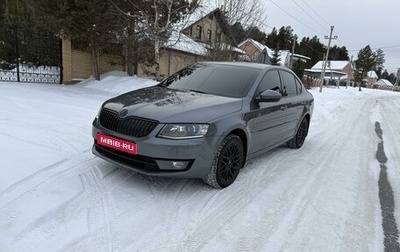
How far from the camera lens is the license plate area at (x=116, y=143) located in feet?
11.9

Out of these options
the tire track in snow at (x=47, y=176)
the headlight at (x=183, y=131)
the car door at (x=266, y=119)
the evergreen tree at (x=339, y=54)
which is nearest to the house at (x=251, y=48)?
the car door at (x=266, y=119)

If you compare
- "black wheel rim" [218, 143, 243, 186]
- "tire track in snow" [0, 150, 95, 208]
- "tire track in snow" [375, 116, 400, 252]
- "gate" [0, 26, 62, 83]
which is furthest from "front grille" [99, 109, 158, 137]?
"gate" [0, 26, 62, 83]

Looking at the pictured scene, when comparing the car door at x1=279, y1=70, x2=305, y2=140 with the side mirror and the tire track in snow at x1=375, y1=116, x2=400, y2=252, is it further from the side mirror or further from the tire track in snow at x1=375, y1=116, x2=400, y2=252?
the tire track in snow at x1=375, y1=116, x2=400, y2=252

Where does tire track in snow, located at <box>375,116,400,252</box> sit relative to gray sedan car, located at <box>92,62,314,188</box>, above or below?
below

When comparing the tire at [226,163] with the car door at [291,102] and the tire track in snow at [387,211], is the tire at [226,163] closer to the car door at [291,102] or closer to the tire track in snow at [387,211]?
the car door at [291,102]

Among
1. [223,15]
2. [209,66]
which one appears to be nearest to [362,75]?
[223,15]

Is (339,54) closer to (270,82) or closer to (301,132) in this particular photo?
(301,132)

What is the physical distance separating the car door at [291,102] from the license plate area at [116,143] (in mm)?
2872

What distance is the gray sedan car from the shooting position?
362 cm

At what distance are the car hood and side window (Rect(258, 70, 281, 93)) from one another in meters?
0.73

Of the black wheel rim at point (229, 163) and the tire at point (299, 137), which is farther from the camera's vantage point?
the tire at point (299, 137)

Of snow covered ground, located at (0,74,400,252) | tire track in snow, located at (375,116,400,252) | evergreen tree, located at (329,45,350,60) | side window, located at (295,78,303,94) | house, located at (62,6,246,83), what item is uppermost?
evergreen tree, located at (329,45,350,60)

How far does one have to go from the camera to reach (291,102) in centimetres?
583

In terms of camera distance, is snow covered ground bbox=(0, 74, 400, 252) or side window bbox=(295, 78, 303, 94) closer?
snow covered ground bbox=(0, 74, 400, 252)
